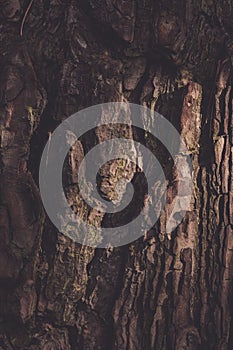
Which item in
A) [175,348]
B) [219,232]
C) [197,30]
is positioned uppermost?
[197,30]

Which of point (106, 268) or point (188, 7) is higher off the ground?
point (188, 7)

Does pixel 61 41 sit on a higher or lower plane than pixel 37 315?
higher

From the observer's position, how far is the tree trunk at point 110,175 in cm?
171

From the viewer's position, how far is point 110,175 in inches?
68.4

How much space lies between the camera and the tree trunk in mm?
1713

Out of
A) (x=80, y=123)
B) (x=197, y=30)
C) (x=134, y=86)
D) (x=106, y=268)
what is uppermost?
(x=197, y=30)

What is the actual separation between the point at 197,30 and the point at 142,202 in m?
0.48

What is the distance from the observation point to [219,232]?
1754 mm

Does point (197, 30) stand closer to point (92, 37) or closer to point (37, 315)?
point (92, 37)

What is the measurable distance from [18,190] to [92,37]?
441 millimetres

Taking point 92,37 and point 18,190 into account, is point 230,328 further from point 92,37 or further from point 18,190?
point 92,37

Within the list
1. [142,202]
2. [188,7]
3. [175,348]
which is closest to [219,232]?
[142,202]

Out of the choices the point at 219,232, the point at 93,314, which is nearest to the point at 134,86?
the point at 219,232

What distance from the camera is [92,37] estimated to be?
1729 mm
